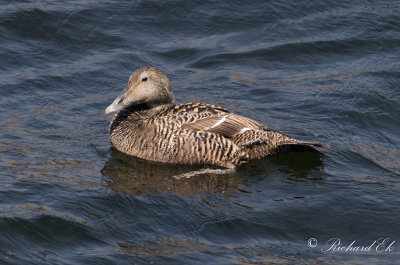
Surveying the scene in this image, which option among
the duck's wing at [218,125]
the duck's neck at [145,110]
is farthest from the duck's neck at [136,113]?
the duck's wing at [218,125]

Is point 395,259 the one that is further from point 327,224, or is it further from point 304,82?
point 304,82

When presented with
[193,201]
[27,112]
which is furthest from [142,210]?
[27,112]

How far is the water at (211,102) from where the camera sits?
5.99m

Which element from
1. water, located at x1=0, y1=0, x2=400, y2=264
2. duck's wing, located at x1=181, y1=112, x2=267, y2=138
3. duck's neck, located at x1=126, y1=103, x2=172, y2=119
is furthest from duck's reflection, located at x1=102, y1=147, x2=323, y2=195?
duck's neck, located at x1=126, y1=103, x2=172, y2=119

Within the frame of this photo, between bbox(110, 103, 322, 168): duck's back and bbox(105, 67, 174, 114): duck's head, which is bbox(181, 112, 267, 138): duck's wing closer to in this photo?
A: bbox(110, 103, 322, 168): duck's back

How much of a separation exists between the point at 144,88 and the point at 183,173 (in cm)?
121

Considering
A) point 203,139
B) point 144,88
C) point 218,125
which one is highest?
point 144,88

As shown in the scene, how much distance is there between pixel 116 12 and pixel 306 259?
Result: 22.2ft

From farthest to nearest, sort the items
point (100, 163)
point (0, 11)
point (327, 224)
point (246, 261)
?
1. point (0, 11)
2. point (100, 163)
3. point (327, 224)
4. point (246, 261)

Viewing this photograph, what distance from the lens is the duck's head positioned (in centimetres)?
803

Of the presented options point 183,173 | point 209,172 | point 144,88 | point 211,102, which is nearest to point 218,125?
point 209,172

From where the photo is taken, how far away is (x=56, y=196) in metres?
6.62

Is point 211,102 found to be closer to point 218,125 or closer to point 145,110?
point 145,110

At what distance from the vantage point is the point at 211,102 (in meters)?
9.20
